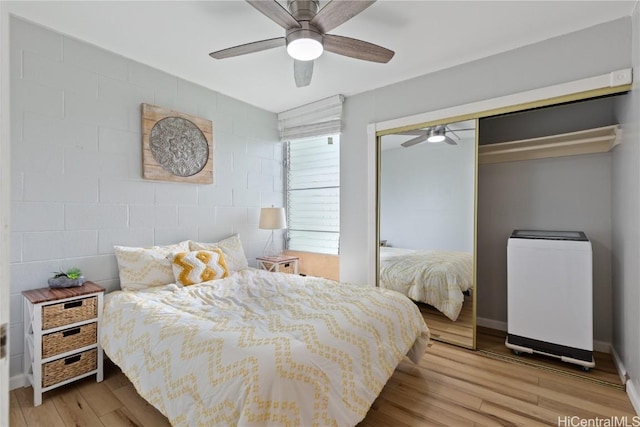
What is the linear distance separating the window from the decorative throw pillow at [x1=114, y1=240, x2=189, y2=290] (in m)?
1.92

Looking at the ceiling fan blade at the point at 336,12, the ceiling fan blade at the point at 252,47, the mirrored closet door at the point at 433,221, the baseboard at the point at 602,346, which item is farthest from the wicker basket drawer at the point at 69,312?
the baseboard at the point at 602,346

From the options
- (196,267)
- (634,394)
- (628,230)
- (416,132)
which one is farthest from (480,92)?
(196,267)

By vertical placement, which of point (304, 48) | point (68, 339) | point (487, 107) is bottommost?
point (68, 339)

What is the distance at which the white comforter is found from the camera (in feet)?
4.33

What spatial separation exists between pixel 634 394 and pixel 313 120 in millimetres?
3689

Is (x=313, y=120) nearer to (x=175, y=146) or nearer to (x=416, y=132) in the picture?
(x=416, y=132)

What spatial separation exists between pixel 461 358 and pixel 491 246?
1.26 m

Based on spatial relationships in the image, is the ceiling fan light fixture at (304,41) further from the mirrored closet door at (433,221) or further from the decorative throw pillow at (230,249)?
the decorative throw pillow at (230,249)

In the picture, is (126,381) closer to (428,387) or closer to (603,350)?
(428,387)

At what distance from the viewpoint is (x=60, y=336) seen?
2.06 metres

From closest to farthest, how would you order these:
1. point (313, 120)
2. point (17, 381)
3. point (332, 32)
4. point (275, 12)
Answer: point (275, 12) → point (17, 381) → point (332, 32) → point (313, 120)

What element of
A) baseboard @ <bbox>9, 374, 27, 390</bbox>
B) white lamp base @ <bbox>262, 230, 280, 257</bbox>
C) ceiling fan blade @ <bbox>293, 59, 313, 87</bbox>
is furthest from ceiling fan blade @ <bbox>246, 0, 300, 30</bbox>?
baseboard @ <bbox>9, 374, 27, 390</bbox>

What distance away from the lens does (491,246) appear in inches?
129

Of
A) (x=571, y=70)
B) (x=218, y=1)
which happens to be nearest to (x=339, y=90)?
(x=218, y=1)
